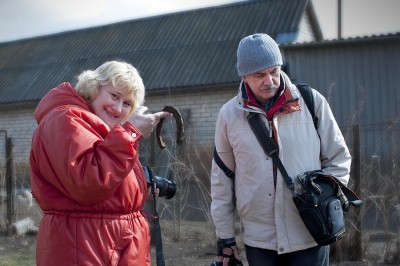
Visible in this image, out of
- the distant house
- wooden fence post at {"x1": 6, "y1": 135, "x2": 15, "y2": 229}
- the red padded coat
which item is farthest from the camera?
the distant house

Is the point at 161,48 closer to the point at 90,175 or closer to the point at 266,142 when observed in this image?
the point at 266,142

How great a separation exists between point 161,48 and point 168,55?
24.7 inches

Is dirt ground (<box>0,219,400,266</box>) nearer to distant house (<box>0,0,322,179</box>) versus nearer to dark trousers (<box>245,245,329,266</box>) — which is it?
dark trousers (<box>245,245,329,266</box>)

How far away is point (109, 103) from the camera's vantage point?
2176mm

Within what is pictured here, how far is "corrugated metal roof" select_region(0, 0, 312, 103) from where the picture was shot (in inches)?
574

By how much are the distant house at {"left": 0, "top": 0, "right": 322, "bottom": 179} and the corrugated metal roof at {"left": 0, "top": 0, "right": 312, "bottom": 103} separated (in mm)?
32

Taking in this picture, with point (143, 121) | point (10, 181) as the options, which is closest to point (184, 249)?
point (10, 181)

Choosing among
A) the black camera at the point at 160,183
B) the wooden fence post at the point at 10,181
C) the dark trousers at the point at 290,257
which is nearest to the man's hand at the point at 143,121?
the black camera at the point at 160,183

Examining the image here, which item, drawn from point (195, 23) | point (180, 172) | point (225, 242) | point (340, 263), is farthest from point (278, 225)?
point (195, 23)

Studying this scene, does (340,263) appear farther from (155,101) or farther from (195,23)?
(195,23)

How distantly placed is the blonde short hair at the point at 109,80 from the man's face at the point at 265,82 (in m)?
0.63

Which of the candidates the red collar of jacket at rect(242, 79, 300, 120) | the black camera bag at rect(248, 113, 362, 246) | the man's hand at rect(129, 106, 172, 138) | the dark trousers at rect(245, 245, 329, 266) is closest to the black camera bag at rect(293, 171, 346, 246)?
the black camera bag at rect(248, 113, 362, 246)

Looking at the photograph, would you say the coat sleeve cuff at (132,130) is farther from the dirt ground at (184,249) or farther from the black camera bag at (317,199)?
the dirt ground at (184,249)

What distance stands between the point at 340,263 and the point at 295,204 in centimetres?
302
